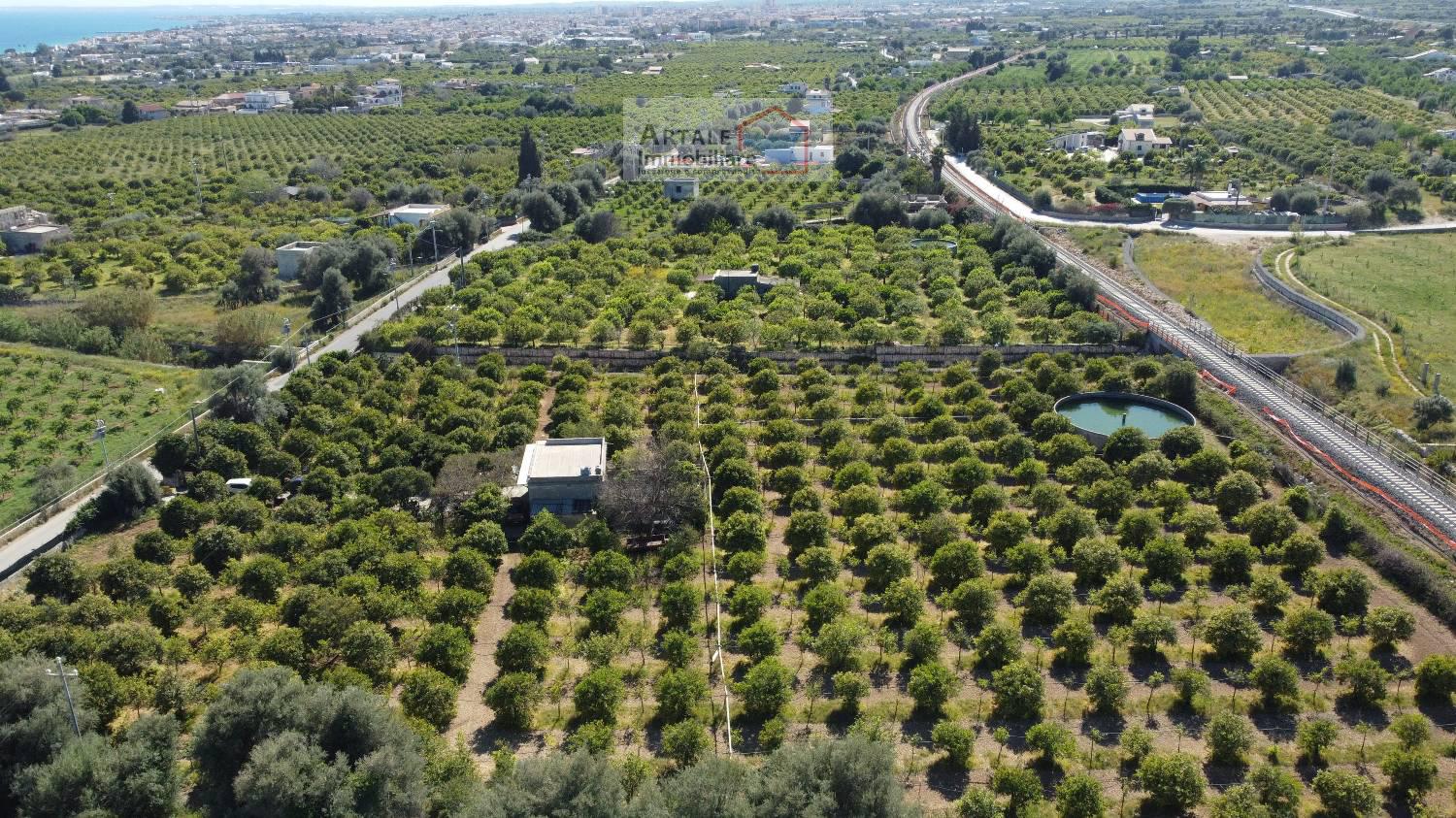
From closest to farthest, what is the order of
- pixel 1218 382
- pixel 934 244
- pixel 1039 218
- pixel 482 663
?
1. pixel 482 663
2. pixel 1218 382
3. pixel 934 244
4. pixel 1039 218

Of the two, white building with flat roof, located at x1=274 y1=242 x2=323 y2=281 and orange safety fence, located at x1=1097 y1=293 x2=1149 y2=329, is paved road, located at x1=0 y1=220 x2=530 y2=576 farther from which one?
orange safety fence, located at x1=1097 y1=293 x2=1149 y2=329

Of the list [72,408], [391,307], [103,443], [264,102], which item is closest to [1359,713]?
[103,443]

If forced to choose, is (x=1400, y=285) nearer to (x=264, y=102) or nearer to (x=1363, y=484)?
(x=1363, y=484)

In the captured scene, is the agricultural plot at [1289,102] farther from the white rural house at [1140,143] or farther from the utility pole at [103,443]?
the utility pole at [103,443]

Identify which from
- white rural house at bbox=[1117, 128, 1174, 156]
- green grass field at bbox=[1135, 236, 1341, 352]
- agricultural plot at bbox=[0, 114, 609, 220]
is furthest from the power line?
white rural house at bbox=[1117, 128, 1174, 156]

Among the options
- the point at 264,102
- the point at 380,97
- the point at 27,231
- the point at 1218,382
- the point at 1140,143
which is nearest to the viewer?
the point at 1218,382

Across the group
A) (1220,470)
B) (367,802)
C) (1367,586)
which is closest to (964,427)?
(1220,470)
